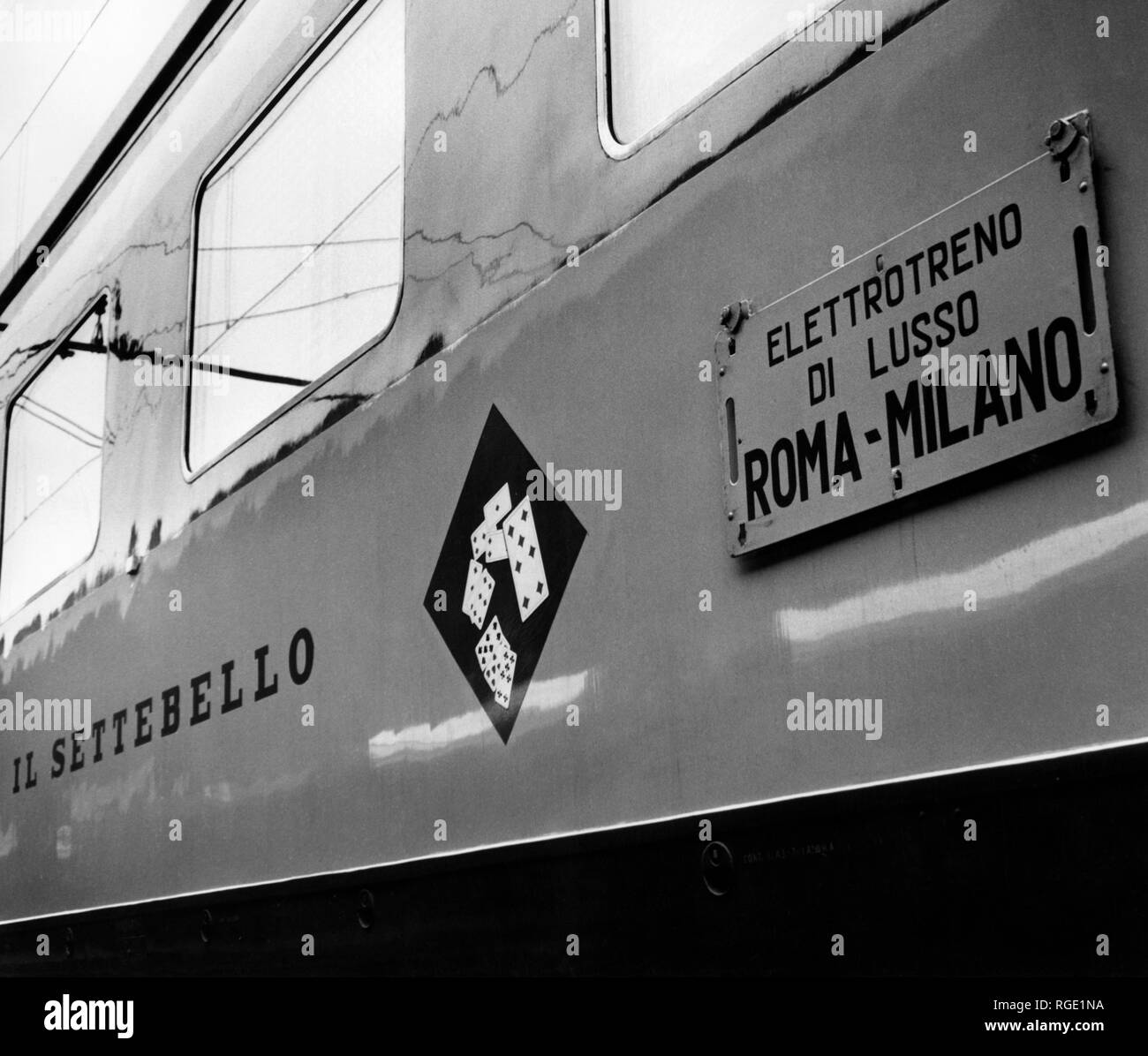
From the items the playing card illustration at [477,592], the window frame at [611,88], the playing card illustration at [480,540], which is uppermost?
the window frame at [611,88]

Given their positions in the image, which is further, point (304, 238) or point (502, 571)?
point (304, 238)

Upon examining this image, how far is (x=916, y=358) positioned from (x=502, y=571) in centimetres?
78

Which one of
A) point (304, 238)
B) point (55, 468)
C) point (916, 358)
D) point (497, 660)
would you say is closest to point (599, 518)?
point (497, 660)

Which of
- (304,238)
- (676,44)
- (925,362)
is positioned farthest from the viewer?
(304,238)

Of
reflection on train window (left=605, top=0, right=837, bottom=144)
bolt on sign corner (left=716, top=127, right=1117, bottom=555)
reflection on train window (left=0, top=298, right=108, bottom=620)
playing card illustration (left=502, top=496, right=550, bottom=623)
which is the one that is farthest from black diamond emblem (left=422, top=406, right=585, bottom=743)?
reflection on train window (left=0, top=298, right=108, bottom=620)

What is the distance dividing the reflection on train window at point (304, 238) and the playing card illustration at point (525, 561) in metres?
0.54

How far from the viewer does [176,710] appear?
9.96 ft

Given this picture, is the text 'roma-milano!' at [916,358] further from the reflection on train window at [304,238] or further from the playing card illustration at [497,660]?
the reflection on train window at [304,238]

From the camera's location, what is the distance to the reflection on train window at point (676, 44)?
5.86 feet

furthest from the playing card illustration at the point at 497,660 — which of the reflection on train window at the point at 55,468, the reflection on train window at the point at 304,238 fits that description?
the reflection on train window at the point at 55,468

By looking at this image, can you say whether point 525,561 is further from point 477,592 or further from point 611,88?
point 611,88

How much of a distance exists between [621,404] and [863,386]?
1.45 feet
